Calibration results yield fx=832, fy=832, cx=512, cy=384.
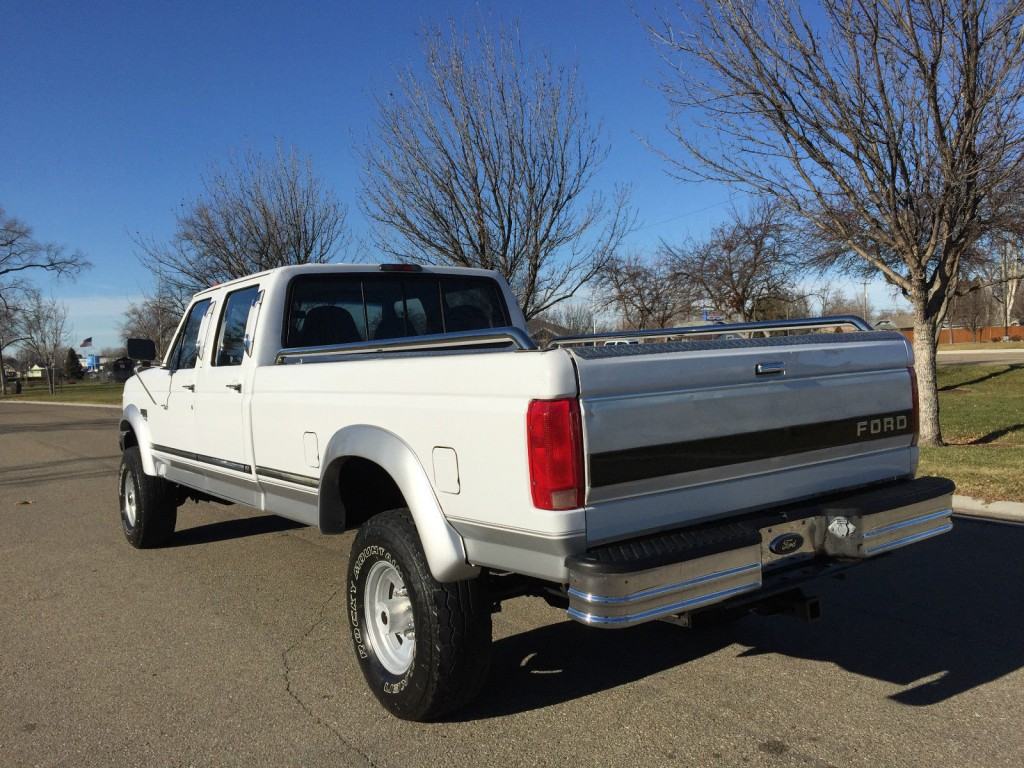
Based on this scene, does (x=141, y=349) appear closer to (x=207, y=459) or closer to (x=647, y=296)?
(x=207, y=459)

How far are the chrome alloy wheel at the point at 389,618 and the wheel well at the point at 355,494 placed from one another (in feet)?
1.44

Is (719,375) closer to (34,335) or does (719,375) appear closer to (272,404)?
(272,404)

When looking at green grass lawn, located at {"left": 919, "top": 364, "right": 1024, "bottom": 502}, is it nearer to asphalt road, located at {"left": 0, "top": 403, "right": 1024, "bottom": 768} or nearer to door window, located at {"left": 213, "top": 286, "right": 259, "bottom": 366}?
asphalt road, located at {"left": 0, "top": 403, "right": 1024, "bottom": 768}

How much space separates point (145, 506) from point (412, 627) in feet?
12.7

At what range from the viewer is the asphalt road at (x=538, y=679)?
326cm

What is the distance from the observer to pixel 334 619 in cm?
489

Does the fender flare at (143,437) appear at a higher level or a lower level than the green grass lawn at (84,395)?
higher

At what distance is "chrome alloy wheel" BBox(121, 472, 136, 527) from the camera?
22.4ft

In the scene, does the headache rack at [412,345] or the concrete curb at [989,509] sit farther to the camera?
the concrete curb at [989,509]

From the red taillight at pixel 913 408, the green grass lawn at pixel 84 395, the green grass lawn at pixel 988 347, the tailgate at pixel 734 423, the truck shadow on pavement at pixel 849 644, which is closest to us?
the tailgate at pixel 734 423

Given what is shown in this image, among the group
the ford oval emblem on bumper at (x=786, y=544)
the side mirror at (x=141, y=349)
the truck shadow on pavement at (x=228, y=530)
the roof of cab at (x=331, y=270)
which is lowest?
the truck shadow on pavement at (x=228, y=530)

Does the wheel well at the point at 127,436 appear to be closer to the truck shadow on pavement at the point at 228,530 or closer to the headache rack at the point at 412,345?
the truck shadow on pavement at the point at 228,530

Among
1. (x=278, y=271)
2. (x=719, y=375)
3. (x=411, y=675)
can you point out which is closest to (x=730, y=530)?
(x=719, y=375)

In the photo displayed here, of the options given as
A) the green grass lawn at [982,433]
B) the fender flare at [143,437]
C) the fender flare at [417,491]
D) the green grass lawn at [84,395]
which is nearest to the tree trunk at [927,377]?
the green grass lawn at [982,433]
